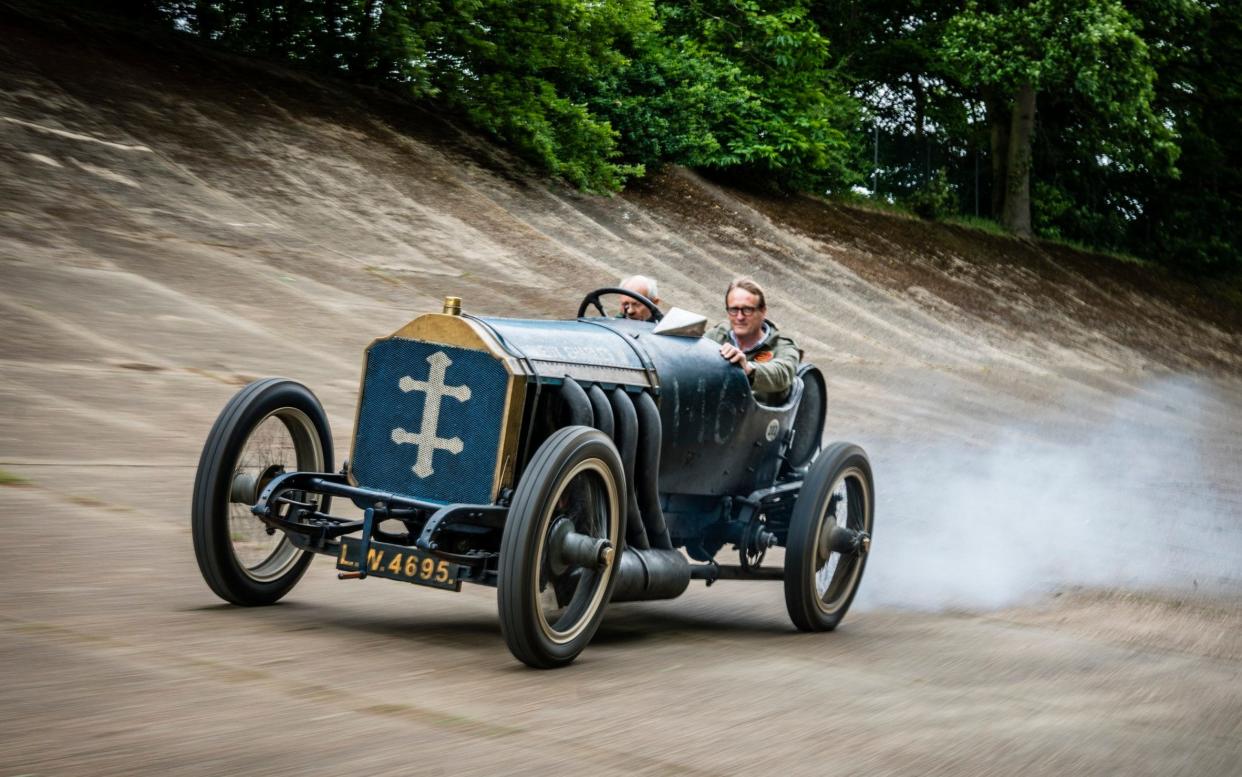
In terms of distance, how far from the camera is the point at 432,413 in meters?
5.69

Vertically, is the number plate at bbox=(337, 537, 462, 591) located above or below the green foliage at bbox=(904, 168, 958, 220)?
below

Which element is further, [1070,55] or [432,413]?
[1070,55]

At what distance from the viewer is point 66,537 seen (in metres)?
6.66

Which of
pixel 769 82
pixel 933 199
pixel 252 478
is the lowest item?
pixel 252 478

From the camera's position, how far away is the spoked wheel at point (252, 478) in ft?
18.0

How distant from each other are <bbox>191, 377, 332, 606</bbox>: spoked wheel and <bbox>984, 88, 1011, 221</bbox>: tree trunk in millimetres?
35546

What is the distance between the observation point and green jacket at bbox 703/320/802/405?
711cm

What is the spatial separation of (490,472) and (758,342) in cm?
230

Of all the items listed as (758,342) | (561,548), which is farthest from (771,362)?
(561,548)

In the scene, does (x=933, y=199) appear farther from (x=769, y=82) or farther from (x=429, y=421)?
(x=429, y=421)

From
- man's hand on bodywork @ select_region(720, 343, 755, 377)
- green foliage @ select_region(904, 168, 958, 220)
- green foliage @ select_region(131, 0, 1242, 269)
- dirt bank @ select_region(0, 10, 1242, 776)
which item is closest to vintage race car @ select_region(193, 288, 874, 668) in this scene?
man's hand on bodywork @ select_region(720, 343, 755, 377)

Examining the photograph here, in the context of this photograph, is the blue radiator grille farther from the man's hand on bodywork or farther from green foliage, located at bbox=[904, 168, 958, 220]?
green foliage, located at bbox=[904, 168, 958, 220]

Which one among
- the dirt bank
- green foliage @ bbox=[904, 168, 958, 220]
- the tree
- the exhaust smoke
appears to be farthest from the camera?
green foliage @ bbox=[904, 168, 958, 220]

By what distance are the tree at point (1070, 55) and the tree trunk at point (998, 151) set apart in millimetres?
5034
